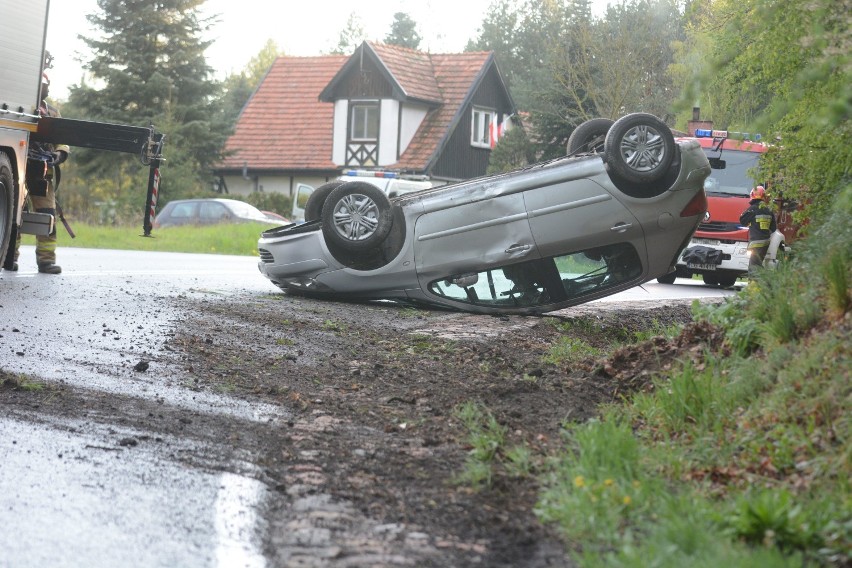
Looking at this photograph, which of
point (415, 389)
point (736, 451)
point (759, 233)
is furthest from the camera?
point (759, 233)

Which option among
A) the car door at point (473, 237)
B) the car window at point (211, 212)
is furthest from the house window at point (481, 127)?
the car door at point (473, 237)

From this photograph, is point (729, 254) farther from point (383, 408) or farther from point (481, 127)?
point (481, 127)

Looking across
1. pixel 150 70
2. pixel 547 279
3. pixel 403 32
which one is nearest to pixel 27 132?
pixel 547 279

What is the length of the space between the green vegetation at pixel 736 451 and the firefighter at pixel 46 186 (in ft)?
28.7

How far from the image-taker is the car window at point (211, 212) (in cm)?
3725

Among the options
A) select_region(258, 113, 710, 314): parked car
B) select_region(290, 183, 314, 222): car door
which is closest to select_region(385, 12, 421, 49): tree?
select_region(290, 183, 314, 222): car door

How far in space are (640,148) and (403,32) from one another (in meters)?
83.0

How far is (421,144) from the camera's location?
171 feet

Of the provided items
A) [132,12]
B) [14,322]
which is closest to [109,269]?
[14,322]

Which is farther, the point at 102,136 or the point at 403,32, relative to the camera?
the point at 403,32

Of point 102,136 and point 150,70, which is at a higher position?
point 150,70

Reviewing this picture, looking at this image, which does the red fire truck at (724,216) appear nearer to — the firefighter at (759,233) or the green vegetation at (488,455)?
the firefighter at (759,233)

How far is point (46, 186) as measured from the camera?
14555 mm

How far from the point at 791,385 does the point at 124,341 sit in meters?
5.15
